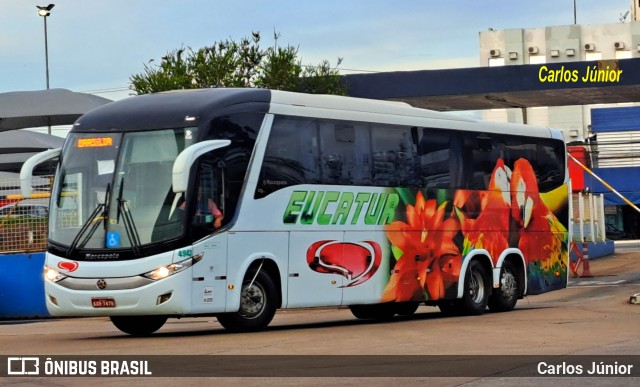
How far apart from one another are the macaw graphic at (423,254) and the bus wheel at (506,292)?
1487 millimetres

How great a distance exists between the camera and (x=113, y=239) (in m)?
17.4

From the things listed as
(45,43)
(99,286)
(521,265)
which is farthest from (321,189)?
(45,43)

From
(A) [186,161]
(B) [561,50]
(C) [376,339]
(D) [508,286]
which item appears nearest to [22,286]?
(D) [508,286]

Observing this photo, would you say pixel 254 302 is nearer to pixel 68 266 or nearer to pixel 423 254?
pixel 68 266

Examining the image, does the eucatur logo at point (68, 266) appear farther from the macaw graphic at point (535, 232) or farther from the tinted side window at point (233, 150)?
the macaw graphic at point (535, 232)

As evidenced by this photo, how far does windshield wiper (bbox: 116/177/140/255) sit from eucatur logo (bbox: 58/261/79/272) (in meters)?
0.83

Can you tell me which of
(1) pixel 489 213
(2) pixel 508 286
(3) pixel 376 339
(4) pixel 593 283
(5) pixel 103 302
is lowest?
(4) pixel 593 283

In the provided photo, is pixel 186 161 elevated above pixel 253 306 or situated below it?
above

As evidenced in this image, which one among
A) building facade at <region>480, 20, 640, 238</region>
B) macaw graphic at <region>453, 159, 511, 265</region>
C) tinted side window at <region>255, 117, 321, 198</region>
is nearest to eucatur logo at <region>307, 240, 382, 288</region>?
tinted side window at <region>255, 117, 321, 198</region>

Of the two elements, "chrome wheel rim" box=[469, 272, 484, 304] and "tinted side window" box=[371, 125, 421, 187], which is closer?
"tinted side window" box=[371, 125, 421, 187]

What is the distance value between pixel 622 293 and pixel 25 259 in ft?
40.5

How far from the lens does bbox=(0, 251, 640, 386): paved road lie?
11.7m

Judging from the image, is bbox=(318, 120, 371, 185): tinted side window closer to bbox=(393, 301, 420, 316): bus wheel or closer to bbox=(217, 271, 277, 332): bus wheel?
bbox=(217, 271, 277, 332): bus wheel

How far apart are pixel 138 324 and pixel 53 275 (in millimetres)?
1723
